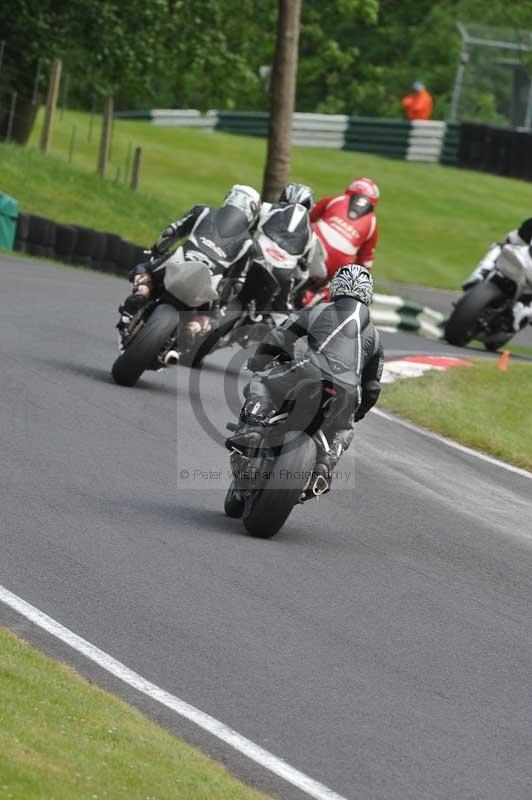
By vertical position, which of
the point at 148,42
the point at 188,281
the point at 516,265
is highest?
the point at 148,42

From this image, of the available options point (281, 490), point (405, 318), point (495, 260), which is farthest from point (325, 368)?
point (405, 318)

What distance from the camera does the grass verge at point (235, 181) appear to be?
28938 millimetres

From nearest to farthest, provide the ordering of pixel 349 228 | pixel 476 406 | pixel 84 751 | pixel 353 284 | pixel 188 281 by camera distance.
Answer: pixel 84 751 → pixel 353 284 → pixel 188 281 → pixel 476 406 → pixel 349 228

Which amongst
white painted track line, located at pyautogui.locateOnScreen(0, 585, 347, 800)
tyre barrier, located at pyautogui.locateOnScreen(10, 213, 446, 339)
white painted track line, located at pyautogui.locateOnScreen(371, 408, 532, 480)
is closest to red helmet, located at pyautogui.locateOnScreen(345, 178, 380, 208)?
white painted track line, located at pyautogui.locateOnScreen(371, 408, 532, 480)

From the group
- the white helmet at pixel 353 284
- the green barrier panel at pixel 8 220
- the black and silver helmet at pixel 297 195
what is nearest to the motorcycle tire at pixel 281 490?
→ the white helmet at pixel 353 284

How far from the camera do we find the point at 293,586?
8234mm

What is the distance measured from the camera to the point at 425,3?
67375 mm

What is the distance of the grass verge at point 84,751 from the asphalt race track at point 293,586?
258 millimetres

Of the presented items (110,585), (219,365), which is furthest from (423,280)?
(110,585)

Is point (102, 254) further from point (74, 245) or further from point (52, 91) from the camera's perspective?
point (52, 91)

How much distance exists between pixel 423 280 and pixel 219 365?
16.9 meters

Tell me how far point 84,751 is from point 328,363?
13.4 ft

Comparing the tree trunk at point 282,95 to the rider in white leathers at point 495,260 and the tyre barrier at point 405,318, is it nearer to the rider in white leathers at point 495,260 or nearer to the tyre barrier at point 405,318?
the tyre barrier at point 405,318

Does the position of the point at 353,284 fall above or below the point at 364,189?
below
